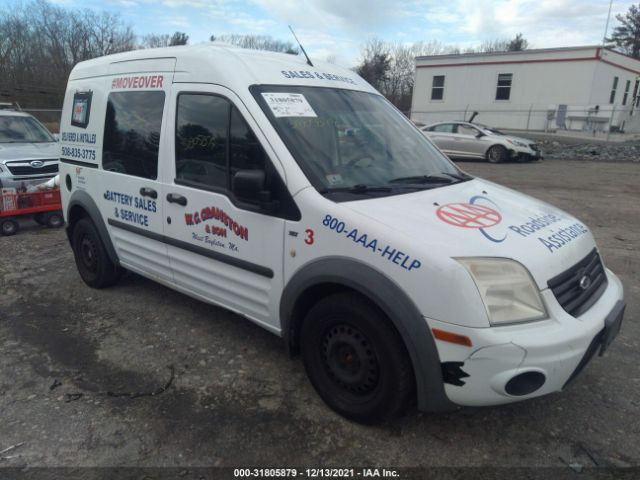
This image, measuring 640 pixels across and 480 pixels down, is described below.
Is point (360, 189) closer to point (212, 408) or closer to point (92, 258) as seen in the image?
point (212, 408)

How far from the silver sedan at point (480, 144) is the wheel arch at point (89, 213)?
13.5 metres

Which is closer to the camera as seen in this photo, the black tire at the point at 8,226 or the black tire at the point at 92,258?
the black tire at the point at 92,258

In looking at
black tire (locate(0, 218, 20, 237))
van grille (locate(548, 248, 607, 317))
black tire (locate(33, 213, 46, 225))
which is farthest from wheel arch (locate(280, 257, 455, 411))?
black tire (locate(33, 213, 46, 225))

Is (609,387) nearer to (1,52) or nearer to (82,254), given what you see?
(82,254)

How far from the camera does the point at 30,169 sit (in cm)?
737

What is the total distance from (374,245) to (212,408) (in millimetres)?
1455

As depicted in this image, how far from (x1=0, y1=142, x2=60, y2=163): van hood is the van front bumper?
7470 mm

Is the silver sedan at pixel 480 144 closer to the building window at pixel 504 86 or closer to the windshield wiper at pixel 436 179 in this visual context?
the building window at pixel 504 86

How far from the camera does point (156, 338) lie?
386 cm

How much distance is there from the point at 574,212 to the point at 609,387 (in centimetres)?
610

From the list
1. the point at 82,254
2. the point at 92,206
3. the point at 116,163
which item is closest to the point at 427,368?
the point at 116,163

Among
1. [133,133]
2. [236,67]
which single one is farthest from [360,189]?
[133,133]

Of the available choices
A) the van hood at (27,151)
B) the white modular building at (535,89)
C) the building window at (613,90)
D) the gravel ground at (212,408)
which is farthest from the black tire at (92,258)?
the building window at (613,90)

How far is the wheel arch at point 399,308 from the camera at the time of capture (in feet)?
7.63
